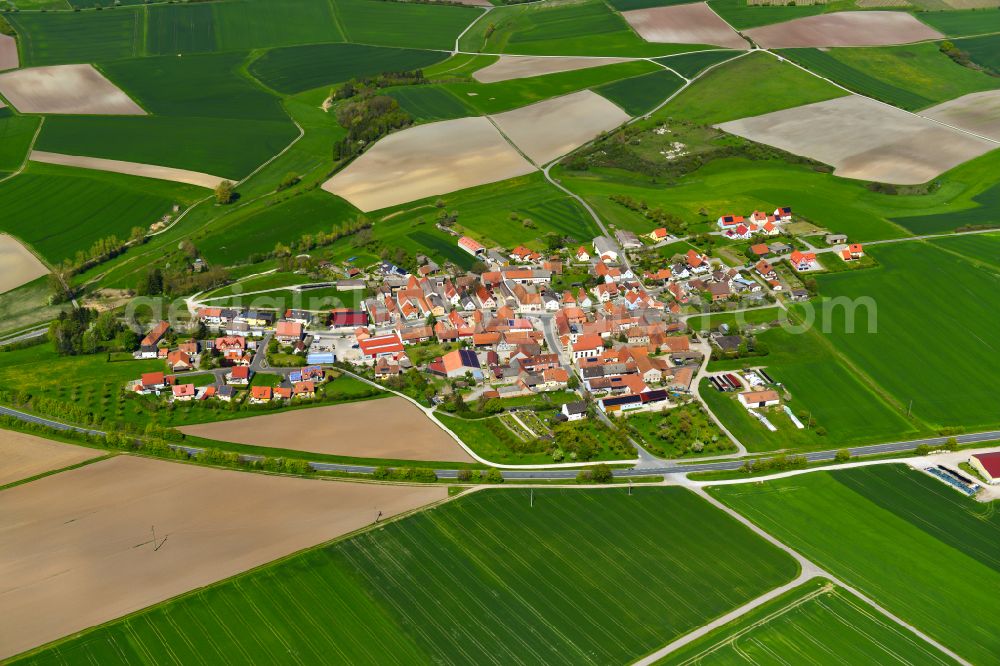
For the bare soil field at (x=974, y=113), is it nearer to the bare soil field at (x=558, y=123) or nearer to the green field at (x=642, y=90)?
the green field at (x=642, y=90)

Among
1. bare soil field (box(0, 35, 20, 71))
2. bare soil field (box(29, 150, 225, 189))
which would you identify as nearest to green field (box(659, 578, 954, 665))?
bare soil field (box(29, 150, 225, 189))

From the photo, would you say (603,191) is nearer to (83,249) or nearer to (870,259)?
(870,259)

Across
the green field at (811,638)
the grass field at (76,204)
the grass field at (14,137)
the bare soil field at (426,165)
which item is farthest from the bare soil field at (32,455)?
the grass field at (14,137)

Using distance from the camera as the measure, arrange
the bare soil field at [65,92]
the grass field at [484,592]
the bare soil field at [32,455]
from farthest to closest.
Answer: the bare soil field at [65,92]
the bare soil field at [32,455]
the grass field at [484,592]

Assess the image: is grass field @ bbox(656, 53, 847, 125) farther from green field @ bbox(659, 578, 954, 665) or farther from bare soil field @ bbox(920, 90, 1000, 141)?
green field @ bbox(659, 578, 954, 665)

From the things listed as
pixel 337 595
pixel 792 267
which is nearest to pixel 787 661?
pixel 337 595
